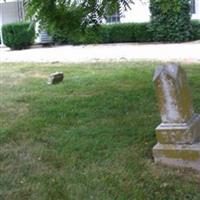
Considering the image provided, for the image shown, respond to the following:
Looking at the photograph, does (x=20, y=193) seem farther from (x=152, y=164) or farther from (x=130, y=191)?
(x=152, y=164)

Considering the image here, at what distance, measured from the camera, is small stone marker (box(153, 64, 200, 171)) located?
4828mm

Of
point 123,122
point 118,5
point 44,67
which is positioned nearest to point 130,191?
point 123,122

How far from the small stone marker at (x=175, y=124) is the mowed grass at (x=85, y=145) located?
128mm

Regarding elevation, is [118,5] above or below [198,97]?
above

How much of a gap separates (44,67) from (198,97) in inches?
259

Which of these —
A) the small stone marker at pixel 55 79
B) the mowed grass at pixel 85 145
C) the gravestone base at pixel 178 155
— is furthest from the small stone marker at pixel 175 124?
the small stone marker at pixel 55 79

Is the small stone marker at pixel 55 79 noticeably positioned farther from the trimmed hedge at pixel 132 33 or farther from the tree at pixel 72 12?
the trimmed hedge at pixel 132 33

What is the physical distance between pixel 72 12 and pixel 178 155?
3089 mm

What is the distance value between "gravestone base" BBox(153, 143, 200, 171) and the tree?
270cm

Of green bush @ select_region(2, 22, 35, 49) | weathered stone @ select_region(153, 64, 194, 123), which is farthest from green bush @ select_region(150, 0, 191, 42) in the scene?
weathered stone @ select_region(153, 64, 194, 123)

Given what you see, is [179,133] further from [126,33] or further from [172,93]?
[126,33]

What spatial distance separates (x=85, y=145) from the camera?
5609 mm

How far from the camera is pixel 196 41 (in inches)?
857

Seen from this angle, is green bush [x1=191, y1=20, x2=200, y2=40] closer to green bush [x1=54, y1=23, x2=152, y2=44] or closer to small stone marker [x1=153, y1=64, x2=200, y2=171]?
green bush [x1=54, y1=23, x2=152, y2=44]
